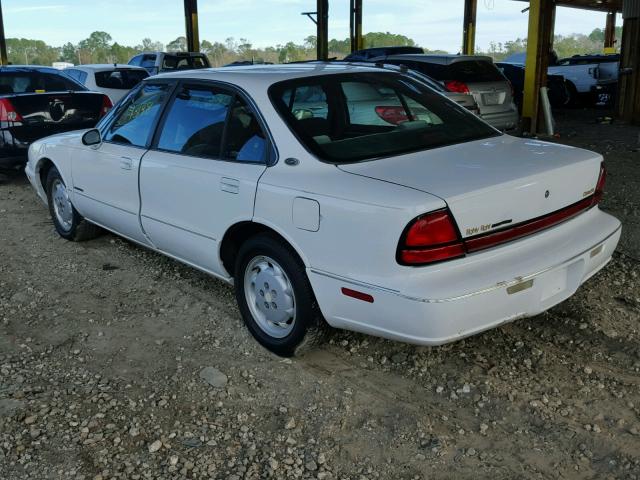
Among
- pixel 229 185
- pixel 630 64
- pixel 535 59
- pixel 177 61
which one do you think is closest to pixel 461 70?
pixel 535 59

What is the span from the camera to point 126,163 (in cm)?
445

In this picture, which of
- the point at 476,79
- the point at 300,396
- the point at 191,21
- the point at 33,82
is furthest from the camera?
the point at 191,21

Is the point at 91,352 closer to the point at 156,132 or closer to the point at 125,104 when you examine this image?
the point at 156,132

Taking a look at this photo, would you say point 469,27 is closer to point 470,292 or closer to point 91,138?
point 91,138

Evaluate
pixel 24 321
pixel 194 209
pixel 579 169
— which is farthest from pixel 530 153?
pixel 24 321

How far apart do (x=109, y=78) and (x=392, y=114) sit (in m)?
10.8

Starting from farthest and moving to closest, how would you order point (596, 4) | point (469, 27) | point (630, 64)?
point (596, 4)
point (469, 27)
point (630, 64)

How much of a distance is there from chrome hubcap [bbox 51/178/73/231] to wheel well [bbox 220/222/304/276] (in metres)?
2.39

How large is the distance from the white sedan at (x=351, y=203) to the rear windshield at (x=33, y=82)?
547cm

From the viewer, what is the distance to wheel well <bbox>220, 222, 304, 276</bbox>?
135 inches

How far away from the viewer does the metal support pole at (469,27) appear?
27656 mm

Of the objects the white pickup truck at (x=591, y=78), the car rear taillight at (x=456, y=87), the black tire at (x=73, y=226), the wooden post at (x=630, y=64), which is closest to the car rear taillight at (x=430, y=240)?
the black tire at (x=73, y=226)

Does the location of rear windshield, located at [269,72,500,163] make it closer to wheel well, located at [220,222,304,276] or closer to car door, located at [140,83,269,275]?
car door, located at [140,83,269,275]

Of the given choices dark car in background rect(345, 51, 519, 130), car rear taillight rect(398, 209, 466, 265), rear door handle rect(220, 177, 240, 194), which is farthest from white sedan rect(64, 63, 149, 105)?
car rear taillight rect(398, 209, 466, 265)
